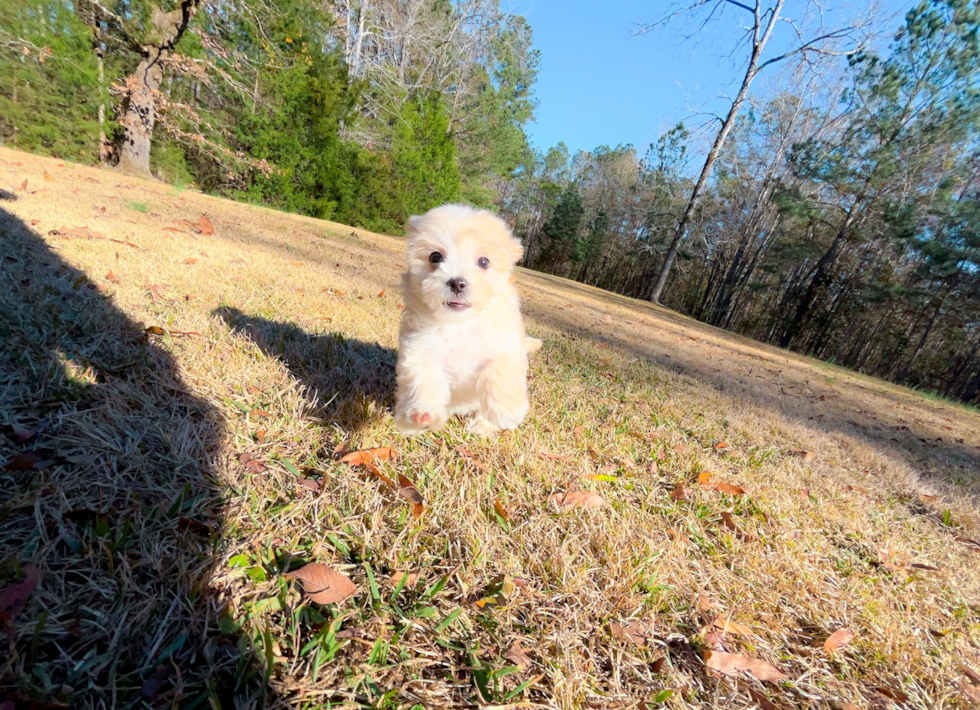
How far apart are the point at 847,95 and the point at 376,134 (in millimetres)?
21848

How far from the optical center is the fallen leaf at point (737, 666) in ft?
4.27

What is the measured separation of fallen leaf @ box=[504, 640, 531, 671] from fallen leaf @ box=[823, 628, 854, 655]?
1088 mm

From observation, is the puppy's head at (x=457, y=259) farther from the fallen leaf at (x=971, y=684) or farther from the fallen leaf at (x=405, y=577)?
the fallen leaf at (x=971, y=684)

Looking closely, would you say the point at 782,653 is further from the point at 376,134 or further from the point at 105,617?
the point at 376,134

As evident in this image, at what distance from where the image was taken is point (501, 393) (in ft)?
7.48

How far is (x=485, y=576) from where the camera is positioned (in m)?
1.43

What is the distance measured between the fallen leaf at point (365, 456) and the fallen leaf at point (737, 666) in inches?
55.8

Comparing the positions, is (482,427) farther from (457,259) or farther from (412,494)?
(457,259)

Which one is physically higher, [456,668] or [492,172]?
[492,172]

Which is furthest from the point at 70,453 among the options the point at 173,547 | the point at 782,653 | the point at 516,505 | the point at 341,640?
the point at 782,653

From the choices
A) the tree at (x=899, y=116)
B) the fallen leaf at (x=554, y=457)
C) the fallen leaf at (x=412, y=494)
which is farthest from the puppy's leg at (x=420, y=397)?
the tree at (x=899, y=116)

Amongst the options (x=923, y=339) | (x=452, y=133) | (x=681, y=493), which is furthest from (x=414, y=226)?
(x=923, y=339)

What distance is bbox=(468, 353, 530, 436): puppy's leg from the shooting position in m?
2.28

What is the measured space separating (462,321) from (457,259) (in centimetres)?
34
